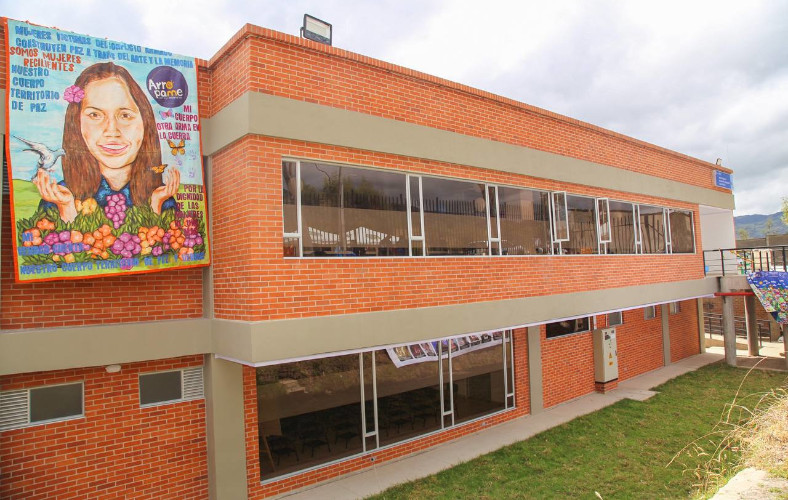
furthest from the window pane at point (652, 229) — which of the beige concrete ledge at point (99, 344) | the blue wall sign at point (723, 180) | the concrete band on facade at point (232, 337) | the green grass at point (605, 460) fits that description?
the beige concrete ledge at point (99, 344)

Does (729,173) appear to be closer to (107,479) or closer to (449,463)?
(449,463)

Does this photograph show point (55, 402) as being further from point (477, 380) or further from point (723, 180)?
point (723, 180)

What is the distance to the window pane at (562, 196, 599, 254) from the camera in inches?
471

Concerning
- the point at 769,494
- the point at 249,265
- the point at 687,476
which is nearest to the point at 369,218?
the point at 249,265

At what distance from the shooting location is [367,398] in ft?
29.3

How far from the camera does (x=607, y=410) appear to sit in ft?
40.0

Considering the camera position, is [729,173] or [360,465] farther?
[729,173]

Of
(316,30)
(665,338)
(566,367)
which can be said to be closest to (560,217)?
(566,367)

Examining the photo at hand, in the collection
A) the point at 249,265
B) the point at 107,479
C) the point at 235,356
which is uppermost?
the point at 249,265

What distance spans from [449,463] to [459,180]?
16.8ft

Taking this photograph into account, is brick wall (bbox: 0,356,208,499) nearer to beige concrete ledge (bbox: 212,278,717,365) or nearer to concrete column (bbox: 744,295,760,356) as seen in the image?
beige concrete ledge (bbox: 212,278,717,365)

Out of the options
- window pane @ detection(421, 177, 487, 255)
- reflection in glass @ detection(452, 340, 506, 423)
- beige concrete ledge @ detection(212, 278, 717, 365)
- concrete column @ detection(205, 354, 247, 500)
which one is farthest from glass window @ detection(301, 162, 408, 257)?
reflection in glass @ detection(452, 340, 506, 423)

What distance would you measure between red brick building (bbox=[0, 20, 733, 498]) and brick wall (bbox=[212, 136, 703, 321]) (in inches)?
1.2

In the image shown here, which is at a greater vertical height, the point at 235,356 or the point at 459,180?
the point at 459,180
